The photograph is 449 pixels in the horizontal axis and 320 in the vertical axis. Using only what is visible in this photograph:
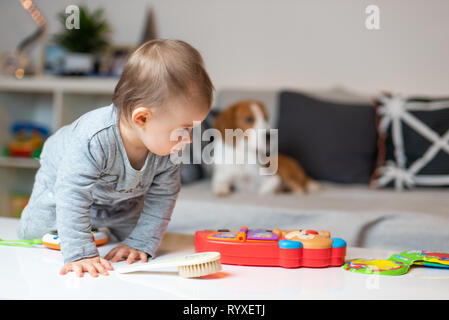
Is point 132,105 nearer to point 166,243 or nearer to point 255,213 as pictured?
point 166,243

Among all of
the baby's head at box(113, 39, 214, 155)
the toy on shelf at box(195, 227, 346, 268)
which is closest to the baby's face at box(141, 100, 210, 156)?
the baby's head at box(113, 39, 214, 155)

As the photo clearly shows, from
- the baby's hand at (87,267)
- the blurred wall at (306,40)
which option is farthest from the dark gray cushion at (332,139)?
the baby's hand at (87,267)

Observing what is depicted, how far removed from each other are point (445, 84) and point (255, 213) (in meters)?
1.01

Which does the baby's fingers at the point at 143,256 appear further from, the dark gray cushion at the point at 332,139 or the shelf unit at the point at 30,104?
the shelf unit at the point at 30,104

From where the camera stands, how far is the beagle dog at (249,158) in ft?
5.53

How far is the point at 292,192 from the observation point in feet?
5.59

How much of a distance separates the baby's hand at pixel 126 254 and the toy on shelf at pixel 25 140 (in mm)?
1631

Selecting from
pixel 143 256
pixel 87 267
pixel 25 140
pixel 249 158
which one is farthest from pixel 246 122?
pixel 25 140

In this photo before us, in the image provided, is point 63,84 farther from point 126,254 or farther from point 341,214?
point 126,254

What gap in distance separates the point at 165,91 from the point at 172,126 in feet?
0.18

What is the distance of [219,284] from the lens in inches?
26.3

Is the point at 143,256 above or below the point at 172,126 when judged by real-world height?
below

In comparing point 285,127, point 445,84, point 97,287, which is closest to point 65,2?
point 285,127
